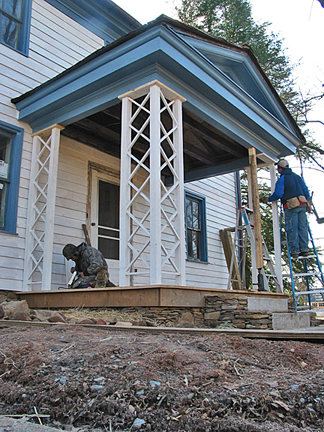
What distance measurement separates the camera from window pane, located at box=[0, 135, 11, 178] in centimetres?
656

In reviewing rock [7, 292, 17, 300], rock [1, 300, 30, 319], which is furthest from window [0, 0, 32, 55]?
rock [1, 300, 30, 319]

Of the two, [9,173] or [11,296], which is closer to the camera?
[11,296]

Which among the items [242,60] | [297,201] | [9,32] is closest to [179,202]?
[297,201]

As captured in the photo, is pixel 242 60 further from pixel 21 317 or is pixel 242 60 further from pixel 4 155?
pixel 21 317

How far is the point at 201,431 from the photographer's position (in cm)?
134

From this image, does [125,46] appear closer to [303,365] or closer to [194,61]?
[194,61]

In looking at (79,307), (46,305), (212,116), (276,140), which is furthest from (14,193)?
(276,140)

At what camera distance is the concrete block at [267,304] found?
17.0 ft

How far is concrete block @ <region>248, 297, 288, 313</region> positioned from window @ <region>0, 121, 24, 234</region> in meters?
4.03

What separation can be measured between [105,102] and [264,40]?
17291 millimetres

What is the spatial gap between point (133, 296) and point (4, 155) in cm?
370

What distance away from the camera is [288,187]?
6973 mm

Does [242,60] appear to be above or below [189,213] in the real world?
above

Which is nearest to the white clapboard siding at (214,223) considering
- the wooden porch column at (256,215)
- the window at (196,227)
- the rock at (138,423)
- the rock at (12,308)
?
the window at (196,227)
